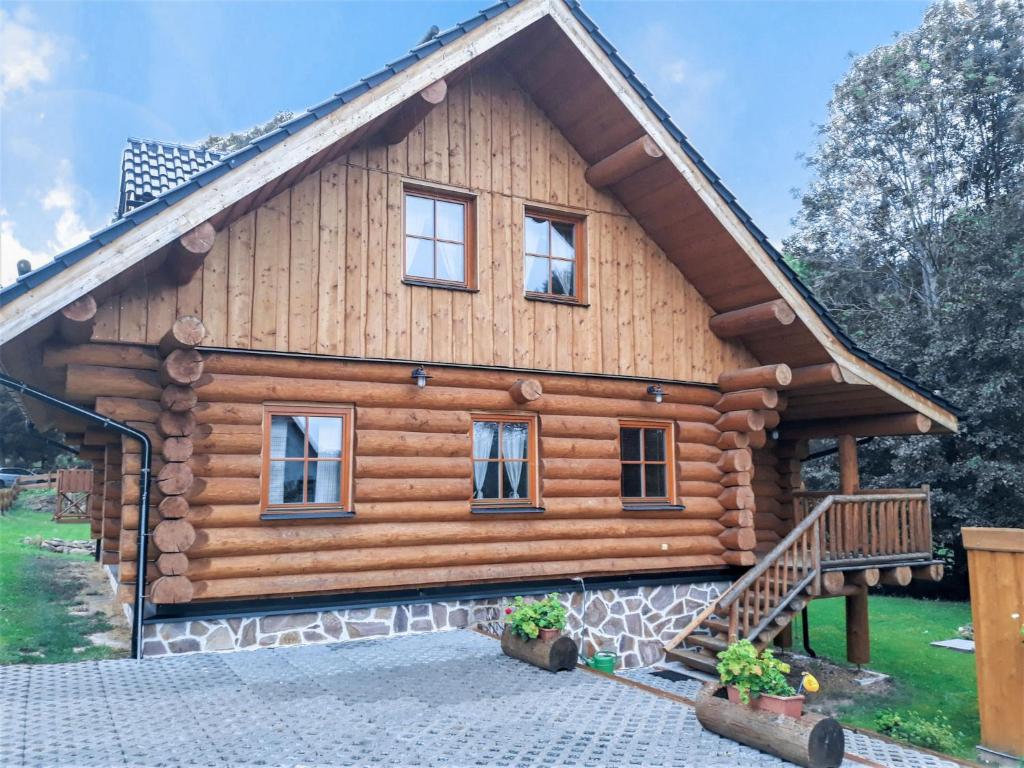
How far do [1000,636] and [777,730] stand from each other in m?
3.94

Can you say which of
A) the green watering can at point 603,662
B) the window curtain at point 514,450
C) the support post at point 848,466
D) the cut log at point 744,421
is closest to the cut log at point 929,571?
the support post at point 848,466

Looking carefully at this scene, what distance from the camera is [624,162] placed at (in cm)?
1049

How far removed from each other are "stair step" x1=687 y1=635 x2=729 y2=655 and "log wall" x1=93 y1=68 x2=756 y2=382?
3558 millimetres

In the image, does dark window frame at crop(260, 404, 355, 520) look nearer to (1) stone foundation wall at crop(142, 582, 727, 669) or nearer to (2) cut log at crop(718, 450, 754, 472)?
(1) stone foundation wall at crop(142, 582, 727, 669)

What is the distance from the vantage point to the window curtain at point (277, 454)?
341 inches

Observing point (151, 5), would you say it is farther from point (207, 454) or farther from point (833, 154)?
point (207, 454)

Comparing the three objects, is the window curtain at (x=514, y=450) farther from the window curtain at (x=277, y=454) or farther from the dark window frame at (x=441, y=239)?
the window curtain at (x=277, y=454)

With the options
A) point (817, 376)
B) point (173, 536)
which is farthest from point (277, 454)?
point (817, 376)

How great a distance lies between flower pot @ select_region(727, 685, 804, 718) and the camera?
5746mm

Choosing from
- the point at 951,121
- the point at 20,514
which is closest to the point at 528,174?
the point at 951,121

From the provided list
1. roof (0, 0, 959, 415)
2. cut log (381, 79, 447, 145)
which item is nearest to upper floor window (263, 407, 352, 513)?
roof (0, 0, 959, 415)

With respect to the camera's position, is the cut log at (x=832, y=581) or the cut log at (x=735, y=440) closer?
the cut log at (x=832, y=581)

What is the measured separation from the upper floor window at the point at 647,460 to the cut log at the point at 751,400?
0.95 metres

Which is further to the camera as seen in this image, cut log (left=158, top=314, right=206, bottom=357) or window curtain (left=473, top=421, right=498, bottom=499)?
window curtain (left=473, top=421, right=498, bottom=499)
